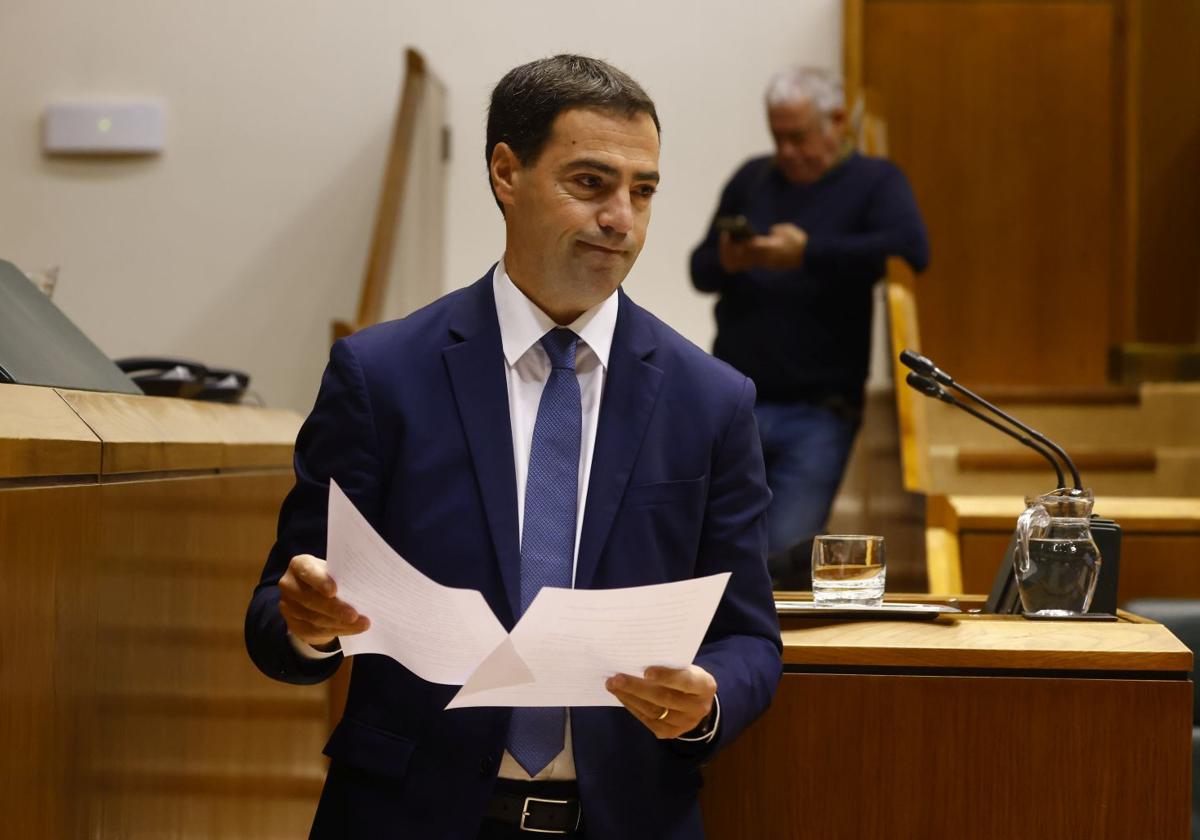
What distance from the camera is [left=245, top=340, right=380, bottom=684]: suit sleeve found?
156 centimetres

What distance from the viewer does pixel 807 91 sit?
406 centimetres

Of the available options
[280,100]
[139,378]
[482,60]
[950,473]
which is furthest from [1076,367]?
[139,378]

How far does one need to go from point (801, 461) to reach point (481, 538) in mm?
2525

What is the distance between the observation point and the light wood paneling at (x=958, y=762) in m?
1.74

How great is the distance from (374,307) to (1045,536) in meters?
3.45

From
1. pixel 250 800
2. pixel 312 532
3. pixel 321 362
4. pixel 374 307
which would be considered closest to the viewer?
pixel 312 532

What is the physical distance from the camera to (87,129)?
6.46 metres

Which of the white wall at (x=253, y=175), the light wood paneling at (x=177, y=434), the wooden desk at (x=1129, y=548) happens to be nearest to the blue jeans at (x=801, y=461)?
the wooden desk at (x=1129, y=548)

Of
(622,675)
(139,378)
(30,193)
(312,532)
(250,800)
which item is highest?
(30,193)

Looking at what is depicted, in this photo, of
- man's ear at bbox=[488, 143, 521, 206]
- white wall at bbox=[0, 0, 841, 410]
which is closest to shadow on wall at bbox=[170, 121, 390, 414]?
white wall at bbox=[0, 0, 841, 410]

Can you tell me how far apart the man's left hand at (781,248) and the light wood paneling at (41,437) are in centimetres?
242

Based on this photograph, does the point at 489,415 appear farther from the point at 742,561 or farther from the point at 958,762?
the point at 958,762

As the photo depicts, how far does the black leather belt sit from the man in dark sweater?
2.38m

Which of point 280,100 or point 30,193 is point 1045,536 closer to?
point 280,100
